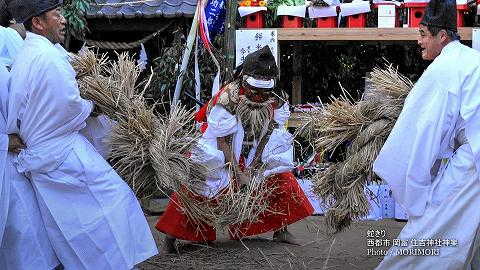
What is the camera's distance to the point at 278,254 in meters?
5.15

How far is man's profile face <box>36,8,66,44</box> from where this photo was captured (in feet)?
12.3

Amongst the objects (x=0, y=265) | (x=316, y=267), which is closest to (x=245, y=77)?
(x=316, y=267)

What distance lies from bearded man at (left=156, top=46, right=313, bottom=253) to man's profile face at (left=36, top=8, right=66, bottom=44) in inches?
52.5

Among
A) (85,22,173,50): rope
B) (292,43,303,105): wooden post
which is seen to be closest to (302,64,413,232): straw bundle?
(292,43,303,105): wooden post

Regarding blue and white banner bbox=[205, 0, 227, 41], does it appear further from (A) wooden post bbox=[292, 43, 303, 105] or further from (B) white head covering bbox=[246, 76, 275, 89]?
(B) white head covering bbox=[246, 76, 275, 89]

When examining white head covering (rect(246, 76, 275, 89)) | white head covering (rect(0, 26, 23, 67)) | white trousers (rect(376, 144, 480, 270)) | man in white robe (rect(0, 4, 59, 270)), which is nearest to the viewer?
white trousers (rect(376, 144, 480, 270))

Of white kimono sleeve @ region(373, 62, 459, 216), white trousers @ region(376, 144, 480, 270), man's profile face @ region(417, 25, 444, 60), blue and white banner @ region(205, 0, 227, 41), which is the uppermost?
blue and white banner @ region(205, 0, 227, 41)

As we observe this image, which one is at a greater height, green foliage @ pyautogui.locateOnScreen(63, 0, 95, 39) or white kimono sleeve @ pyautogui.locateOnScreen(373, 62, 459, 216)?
green foliage @ pyautogui.locateOnScreen(63, 0, 95, 39)

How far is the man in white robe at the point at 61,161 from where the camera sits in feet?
11.7

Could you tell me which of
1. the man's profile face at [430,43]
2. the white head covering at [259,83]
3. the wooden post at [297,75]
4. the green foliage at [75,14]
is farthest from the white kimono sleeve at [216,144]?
the wooden post at [297,75]

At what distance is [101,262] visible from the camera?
3693mm

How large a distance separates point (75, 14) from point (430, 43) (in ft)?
13.1

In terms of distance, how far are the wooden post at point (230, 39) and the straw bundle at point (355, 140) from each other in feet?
7.68

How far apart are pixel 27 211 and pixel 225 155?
1.65 m
